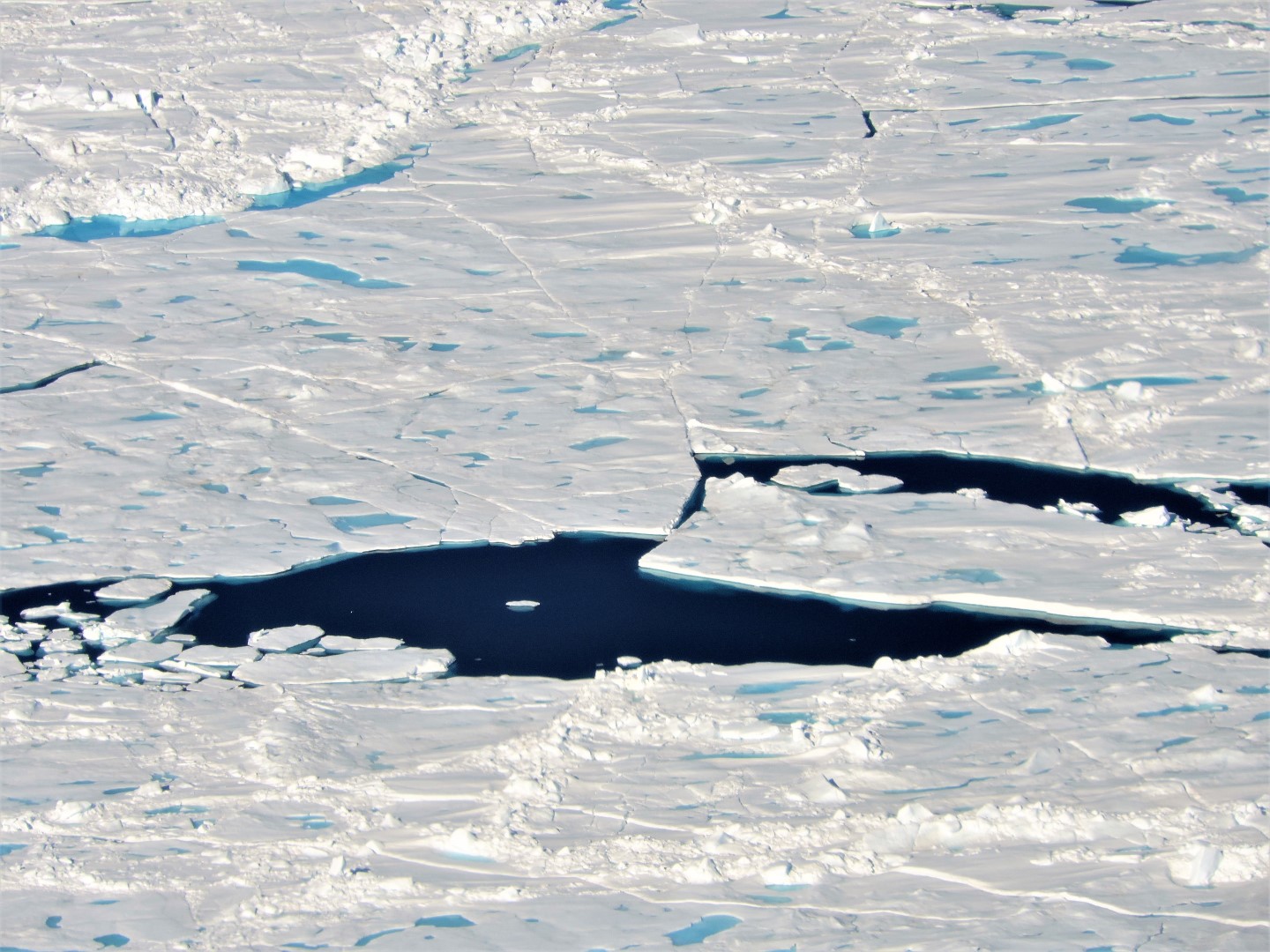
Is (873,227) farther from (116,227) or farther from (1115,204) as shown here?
(116,227)

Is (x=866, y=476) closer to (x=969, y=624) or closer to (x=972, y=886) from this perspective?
(x=969, y=624)

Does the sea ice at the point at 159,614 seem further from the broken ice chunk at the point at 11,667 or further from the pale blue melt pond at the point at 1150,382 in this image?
the pale blue melt pond at the point at 1150,382

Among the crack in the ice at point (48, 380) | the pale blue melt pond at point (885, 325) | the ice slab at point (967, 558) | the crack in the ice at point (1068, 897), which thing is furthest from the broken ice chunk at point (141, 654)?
the pale blue melt pond at point (885, 325)

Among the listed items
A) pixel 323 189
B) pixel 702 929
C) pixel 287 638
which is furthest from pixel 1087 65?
pixel 702 929

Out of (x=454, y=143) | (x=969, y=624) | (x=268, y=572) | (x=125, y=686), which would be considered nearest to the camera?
(x=125, y=686)

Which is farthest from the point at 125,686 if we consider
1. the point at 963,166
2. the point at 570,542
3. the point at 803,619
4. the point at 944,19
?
the point at 944,19

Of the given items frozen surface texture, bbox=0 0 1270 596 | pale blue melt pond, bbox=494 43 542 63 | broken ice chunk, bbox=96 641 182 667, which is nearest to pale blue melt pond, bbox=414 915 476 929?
broken ice chunk, bbox=96 641 182 667

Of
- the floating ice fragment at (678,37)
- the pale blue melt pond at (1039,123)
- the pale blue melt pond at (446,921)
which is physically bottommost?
the pale blue melt pond at (446,921)
